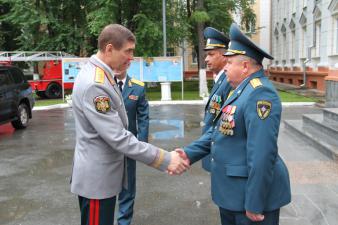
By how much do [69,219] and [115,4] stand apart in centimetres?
1960

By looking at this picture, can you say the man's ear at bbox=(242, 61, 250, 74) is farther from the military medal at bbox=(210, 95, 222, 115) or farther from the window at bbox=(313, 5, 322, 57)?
the window at bbox=(313, 5, 322, 57)

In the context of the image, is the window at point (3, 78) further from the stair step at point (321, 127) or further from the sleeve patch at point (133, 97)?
the sleeve patch at point (133, 97)

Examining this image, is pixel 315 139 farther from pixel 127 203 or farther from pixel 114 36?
pixel 114 36

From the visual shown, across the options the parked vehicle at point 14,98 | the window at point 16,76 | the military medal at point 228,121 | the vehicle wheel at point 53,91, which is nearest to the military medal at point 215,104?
the military medal at point 228,121

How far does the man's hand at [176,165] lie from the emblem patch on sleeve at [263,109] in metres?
0.77

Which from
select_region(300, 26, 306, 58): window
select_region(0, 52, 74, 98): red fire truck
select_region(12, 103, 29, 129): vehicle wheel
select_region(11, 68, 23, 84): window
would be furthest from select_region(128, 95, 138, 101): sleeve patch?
select_region(300, 26, 306, 58): window

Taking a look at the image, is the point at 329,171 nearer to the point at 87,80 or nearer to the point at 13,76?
the point at 87,80

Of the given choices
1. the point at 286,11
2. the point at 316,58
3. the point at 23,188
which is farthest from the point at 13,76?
the point at 286,11

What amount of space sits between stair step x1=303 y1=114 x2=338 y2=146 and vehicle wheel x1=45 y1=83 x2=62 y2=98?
1691 cm

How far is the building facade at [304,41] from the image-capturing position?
72.5 feet

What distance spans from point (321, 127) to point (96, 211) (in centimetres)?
743

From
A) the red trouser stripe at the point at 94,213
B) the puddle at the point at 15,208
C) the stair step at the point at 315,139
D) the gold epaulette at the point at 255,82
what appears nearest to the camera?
the gold epaulette at the point at 255,82

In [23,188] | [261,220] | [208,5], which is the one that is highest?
[208,5]

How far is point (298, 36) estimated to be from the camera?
29.5 metres
